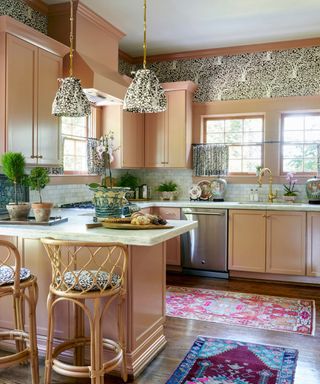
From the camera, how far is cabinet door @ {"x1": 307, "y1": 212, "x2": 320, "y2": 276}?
4816 mm

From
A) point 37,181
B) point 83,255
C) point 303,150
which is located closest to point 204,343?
point 83,255

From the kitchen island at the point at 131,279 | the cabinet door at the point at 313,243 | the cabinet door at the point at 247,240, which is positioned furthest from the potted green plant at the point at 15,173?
the cabinet door at the point at 313,243

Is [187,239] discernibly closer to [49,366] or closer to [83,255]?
[83,255]

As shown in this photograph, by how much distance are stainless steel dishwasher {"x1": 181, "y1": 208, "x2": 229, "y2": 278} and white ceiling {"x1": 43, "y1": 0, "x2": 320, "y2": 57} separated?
88.8 inches

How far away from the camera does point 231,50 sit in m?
5.75

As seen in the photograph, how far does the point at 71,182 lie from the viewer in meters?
4.78

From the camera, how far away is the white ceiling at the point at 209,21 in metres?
4.28

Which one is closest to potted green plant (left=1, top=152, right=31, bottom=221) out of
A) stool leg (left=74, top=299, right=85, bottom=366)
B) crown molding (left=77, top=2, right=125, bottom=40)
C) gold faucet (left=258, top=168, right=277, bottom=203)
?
stool leg (left=74, top=299, right=85, bottom=366)

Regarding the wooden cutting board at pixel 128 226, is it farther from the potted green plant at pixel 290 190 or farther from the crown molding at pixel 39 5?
the potted green plant at pixel 290 190

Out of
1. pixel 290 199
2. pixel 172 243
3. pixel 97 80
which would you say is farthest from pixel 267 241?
pixel 97 80

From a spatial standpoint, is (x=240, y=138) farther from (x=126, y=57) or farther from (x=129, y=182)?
(x=126, y=57)

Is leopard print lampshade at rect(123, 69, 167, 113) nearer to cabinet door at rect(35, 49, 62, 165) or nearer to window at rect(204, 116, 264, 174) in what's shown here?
cabinet door at rect(35, 49, 62, 165)

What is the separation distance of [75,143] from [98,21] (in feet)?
4.69

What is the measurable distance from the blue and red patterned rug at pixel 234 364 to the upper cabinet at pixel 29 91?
83.6 inches
